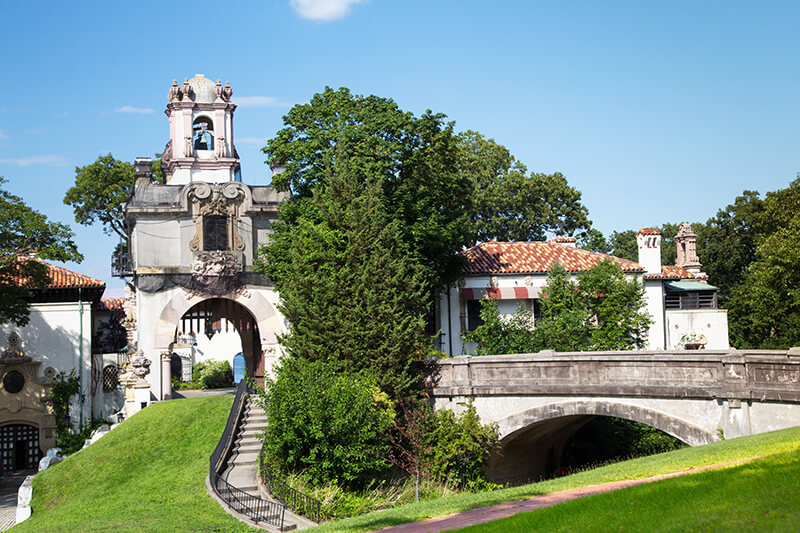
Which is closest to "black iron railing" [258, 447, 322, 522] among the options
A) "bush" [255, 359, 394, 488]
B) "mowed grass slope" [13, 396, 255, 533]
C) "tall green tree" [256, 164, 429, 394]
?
"bush" [255, 359, 394, 488]

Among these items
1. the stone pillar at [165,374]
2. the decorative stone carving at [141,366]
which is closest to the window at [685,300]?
the stone pillar at [165,374]

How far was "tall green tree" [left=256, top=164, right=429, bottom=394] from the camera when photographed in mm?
27922

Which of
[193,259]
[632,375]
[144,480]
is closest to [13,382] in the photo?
[193,259]

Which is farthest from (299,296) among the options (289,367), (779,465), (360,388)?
(779,465)

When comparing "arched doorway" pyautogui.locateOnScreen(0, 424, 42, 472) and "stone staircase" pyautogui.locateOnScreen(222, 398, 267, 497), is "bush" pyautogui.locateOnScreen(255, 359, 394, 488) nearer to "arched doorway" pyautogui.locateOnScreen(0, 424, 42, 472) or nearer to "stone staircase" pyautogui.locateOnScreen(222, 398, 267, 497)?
"stone staircase" pyautogui.locateOnScreen(222, 398, 267, 497)

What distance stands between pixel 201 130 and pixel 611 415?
2497cm

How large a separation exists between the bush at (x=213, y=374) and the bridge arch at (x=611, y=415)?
1301 inches

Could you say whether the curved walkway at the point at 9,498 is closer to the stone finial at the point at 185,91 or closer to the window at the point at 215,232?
the window at the point at 215,232

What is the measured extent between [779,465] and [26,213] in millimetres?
29521

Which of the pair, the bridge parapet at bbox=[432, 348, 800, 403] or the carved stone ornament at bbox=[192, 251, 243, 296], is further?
the carved stone ornament at bbox=[192, 251, 243, 296]

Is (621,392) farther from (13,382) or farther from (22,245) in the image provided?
(13,382)

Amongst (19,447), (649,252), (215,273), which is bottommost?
(19,447)

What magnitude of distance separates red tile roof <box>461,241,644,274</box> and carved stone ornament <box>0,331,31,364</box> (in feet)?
70.5

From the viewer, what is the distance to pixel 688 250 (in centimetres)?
5384
